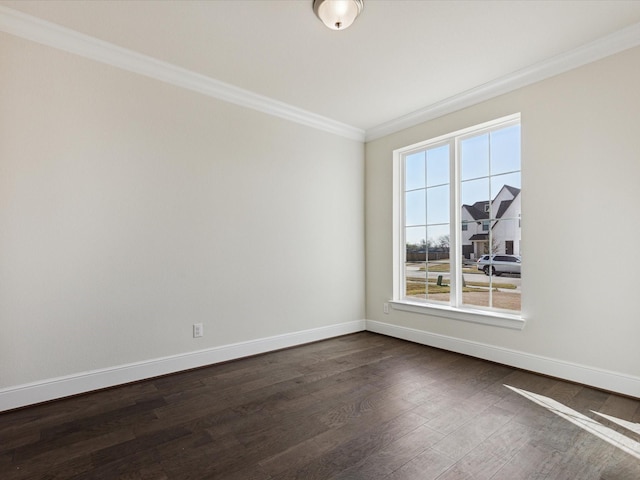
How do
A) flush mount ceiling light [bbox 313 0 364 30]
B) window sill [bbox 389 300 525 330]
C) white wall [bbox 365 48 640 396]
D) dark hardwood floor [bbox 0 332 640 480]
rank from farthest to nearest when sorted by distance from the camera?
window sill [bbox 389 300 525 330], white wall [bbox 365 48 640 396], flush mount ceiling light [bbox 313 0 364 30], dark hardwood floor [bbox 0 332 640 480]

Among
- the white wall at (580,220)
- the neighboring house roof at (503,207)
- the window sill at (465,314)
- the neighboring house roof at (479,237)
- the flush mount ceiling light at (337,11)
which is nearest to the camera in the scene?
the flush mount ceiling light at (337,11)

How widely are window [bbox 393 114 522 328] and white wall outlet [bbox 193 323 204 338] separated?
2.27m

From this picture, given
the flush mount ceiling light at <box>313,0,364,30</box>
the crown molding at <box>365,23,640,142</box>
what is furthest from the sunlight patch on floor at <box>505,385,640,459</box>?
the flush mount ceiling light at <box>313,0,364,30</box>

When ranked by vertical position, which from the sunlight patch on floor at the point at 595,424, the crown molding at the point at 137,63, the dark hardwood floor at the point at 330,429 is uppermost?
the crown molding at the point at 137,63

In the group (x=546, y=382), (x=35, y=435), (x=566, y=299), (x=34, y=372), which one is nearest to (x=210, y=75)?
(x=34, y=372)

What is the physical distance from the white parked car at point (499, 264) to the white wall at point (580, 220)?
7.0 inches

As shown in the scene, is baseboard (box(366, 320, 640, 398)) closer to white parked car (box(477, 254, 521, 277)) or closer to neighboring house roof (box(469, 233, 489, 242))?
→ white parked car (box(477, 254, 521, 277))

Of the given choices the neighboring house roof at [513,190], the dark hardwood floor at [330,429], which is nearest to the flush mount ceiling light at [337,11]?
the neighboring house roof at [513,190]

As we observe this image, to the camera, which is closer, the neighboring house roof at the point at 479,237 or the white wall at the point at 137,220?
the white wall at the point at 137,220

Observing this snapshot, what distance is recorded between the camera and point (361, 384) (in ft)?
8.68

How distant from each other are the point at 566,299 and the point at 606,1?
6.93ft

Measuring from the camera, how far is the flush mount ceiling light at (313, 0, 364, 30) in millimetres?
2053

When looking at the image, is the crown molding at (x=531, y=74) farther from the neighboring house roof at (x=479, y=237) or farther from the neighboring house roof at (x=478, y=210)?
the neighboring house roof at (x=479, y=237)

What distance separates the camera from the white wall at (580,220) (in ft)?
7.89
